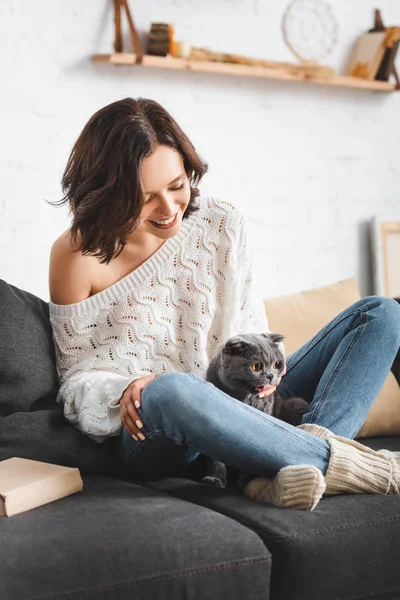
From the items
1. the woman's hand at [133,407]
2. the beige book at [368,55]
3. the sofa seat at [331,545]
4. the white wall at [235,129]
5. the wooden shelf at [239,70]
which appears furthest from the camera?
the beige book at [368,55]

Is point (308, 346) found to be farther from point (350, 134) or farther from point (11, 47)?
point (350, 134)

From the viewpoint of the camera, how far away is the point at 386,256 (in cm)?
363

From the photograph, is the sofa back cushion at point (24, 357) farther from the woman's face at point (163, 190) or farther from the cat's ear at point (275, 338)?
the cat's ear at point (275, 338)

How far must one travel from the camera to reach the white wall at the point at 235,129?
2.72 metres

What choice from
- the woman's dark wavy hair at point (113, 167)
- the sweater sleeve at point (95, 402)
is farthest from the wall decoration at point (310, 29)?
the sweater sleeve at point (95, 402)

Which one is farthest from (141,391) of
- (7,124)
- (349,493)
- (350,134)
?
(350,134)

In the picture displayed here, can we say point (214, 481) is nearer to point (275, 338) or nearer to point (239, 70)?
point (275, 338)

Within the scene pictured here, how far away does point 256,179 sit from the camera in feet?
10.9

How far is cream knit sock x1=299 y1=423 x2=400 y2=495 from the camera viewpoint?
1744 mm

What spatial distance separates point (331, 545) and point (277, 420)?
281 millimetres

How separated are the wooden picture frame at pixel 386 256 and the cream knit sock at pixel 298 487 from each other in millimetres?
2007

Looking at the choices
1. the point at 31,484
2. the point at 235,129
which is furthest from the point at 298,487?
the point at 235,129

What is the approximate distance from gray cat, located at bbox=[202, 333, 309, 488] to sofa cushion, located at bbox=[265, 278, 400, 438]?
64 cm

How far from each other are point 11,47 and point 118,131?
36.0 inches
